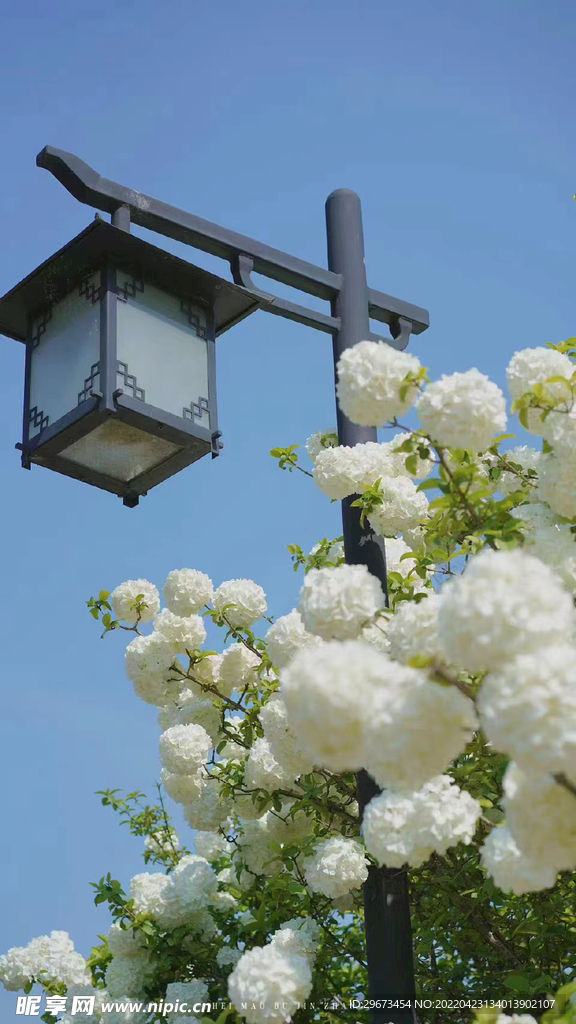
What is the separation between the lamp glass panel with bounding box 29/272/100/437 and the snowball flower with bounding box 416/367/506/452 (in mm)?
1238

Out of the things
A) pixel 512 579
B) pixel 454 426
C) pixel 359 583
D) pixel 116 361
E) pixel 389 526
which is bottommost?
pixel 512 579

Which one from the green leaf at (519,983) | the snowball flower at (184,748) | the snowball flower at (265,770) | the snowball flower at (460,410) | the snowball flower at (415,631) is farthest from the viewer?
the snowball flower at (184,748)

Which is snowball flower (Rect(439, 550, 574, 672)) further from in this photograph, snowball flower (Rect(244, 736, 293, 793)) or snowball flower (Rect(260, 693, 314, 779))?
snowball flower (Rect(244, 736, 293, 793))

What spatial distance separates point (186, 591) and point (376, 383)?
219cm

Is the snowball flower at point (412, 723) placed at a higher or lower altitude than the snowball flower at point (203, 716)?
lower

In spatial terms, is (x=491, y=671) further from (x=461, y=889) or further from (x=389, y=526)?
(x=461, y=889)

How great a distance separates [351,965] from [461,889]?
1.27m

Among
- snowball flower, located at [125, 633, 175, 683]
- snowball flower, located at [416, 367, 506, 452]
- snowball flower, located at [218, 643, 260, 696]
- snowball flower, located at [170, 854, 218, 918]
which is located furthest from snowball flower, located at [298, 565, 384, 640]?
snowball flower, located at [170, 854, 218, 918]

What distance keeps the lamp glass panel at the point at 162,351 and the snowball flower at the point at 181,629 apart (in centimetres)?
125

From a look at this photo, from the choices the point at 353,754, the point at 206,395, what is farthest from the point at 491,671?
the point at 206,395

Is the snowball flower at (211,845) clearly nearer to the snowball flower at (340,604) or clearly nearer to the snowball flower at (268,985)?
the snowball flower at (268,985)

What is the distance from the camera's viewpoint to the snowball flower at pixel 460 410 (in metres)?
2.66

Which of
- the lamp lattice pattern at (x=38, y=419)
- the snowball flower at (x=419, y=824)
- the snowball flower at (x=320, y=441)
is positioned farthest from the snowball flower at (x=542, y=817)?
the snowball flower at (x=320, y=441)

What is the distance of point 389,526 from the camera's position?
3.76m
